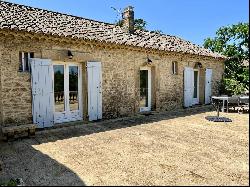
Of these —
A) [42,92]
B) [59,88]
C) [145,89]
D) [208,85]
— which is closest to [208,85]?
[208,85]

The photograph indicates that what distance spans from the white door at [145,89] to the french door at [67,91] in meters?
3.34

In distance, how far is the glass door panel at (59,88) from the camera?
8648 mm

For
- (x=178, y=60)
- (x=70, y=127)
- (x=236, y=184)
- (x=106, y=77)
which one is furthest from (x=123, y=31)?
(x=236, y=184)

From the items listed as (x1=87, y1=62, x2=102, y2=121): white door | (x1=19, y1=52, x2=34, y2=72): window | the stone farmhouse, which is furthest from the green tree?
(x1=19, y1=52, x2=34, y2=72): window

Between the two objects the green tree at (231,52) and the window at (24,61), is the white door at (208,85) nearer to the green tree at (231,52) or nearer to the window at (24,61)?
the green tree at (231,52)

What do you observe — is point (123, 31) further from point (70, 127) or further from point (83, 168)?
point (83, 168)

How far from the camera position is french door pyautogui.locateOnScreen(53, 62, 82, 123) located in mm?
8688

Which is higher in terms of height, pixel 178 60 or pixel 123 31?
pixel 123 31

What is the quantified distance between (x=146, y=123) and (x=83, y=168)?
15.5 ft

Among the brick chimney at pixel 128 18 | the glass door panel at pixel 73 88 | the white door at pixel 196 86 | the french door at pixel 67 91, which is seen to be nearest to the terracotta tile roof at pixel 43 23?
the brick chimney at pixel 128 18

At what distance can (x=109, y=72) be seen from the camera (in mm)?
9883

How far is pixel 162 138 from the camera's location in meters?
6.85

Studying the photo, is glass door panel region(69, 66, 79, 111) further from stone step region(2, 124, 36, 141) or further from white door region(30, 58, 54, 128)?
stone step region(2, 124, 36, 141)

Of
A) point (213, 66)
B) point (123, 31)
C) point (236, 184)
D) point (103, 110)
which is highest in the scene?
point (123, 31)
